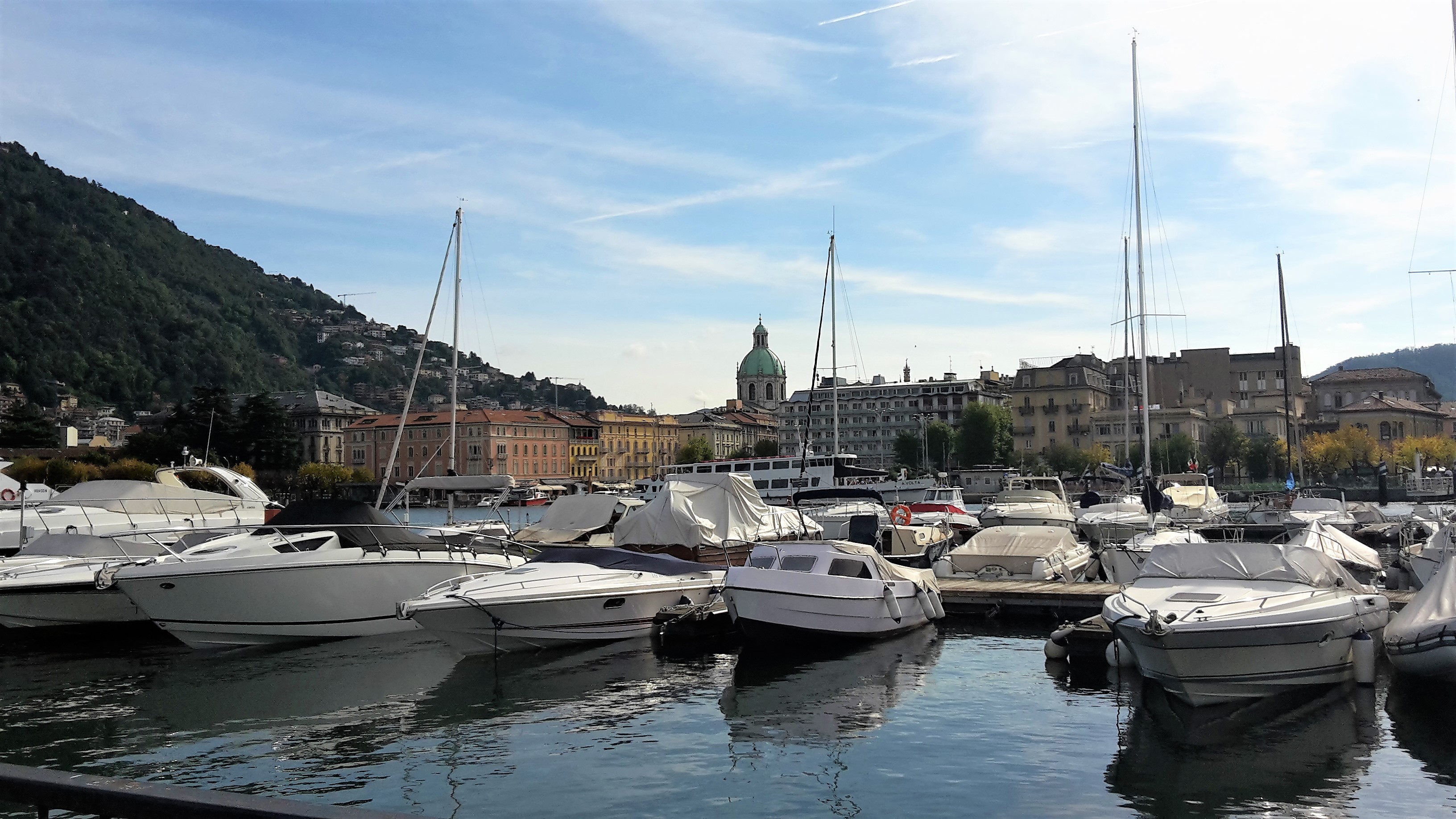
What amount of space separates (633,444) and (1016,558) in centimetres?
16442

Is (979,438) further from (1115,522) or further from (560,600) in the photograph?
(560,600)

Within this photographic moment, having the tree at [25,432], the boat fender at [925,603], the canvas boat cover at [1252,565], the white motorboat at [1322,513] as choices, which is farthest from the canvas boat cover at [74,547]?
the tree at [25,432]

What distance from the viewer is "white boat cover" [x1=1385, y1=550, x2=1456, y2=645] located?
14.7 meters

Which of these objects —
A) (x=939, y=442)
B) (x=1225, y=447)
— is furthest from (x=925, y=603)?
(x=939, y=442)

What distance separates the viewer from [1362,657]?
15.3 m

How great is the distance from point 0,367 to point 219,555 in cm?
18394

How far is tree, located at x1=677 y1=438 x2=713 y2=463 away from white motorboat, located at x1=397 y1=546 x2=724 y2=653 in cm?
14516

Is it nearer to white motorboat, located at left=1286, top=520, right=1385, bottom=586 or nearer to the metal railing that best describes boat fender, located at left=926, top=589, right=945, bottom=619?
white motorboat, located at left=1286, top=520, right=1385, bottom=586

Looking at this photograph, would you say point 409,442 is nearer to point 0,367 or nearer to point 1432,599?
point 0,367

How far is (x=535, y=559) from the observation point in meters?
21.7

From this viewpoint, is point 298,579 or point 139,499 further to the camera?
point 139,499

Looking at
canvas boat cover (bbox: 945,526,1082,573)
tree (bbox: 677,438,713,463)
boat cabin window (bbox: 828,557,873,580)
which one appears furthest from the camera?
tree (bbox: 677,438,713,463)

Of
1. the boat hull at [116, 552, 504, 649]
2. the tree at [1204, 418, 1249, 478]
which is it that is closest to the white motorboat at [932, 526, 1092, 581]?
the boat hull at [116, 552, 504, 649]

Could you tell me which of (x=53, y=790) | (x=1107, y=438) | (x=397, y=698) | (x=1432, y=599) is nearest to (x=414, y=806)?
(x=397, y=698)
